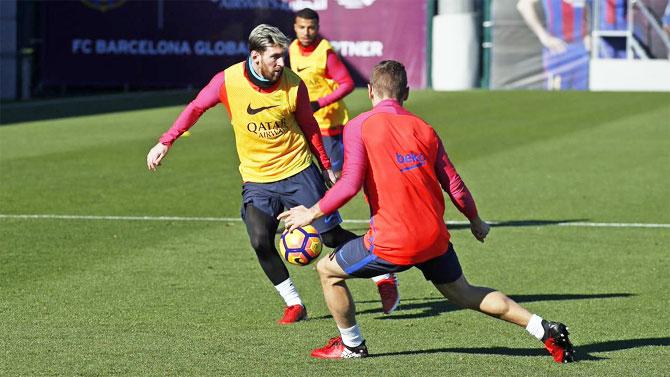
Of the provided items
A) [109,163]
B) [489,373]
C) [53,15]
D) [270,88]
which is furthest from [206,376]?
[53,15]

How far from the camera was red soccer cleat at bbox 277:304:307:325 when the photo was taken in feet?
33.4

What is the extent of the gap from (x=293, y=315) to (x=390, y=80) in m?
2.56

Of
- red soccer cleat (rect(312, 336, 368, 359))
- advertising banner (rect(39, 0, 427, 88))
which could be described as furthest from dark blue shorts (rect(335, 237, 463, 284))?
advertising banner (rect(39, 0, 427, 88))

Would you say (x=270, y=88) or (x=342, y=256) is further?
(x=270, y=88)

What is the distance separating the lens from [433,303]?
36.5 ft

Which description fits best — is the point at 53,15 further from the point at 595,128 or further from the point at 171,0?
the point at 595,128

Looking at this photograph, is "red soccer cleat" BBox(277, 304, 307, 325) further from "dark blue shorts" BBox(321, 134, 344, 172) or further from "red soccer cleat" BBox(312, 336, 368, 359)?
"dark blue shorts" BBox(321, 134, 344, 172)

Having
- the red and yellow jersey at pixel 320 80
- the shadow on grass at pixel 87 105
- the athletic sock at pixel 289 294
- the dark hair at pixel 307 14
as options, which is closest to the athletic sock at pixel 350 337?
the athletic sock at pixel 289 294

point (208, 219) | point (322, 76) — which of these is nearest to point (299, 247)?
point (322, 76)

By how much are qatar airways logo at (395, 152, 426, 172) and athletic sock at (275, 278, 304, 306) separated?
2415 mm

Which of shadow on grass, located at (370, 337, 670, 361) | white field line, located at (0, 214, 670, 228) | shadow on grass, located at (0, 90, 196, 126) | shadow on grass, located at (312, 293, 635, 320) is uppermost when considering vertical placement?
shadow on grass, located at (370, 337, 670, 361)

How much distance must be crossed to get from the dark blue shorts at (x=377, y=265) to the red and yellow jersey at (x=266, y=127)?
2.01 meters

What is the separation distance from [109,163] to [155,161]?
1230 centimetres

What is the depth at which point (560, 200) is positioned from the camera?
60.6 feet
